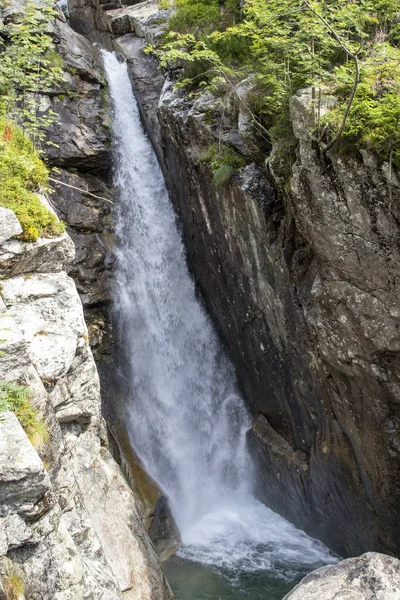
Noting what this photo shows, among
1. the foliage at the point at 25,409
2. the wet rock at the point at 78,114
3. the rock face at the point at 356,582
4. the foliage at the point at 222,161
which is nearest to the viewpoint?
the foliage at the point at 25,409

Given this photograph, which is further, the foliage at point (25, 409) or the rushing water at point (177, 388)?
the rushing water at point (177, 388)

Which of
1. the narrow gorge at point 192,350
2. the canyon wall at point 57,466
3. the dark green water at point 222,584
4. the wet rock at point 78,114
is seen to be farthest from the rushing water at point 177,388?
the canyon wall at point 57,466

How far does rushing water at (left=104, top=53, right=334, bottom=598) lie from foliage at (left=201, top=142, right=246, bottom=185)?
340 centimetres

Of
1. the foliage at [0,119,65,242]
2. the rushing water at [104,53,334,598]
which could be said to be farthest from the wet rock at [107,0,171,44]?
the foliage at [0,119,65,242]

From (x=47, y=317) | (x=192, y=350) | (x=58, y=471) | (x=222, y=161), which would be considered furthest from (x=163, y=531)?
(x=222, y=161)

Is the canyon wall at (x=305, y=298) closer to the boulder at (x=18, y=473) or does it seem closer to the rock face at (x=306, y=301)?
the rock face at (x=306, y=301)

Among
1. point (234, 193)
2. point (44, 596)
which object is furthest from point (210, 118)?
point (44, 596)

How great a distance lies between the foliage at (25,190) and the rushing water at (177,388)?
15.4 ft

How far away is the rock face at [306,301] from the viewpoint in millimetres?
8016

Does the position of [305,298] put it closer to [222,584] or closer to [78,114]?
[222,584]

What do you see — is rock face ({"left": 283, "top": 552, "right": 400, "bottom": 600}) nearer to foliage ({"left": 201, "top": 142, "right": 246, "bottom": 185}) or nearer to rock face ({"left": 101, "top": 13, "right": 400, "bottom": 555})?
rock face ({"left": 101, "top": 13, "right": 400, "bottom": 555})

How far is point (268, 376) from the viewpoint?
11.5 meters

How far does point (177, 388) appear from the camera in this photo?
1298 cm

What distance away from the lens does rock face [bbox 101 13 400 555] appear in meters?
8.02
